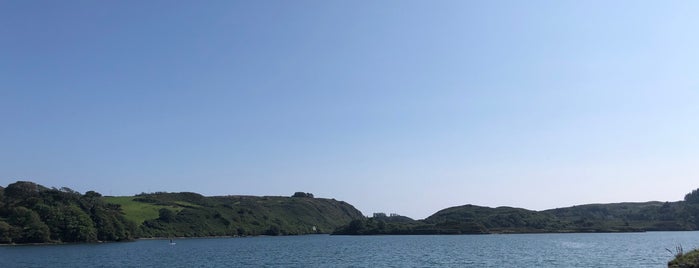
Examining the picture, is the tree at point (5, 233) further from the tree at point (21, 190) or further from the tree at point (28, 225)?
the tree at point (21, 190)

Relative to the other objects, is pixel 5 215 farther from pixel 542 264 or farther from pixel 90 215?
pixel 542 264

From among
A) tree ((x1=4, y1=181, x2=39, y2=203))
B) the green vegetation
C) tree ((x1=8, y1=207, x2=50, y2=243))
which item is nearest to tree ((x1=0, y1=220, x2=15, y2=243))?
tree ((x1=8, y1=207, x2=50, y2=243))

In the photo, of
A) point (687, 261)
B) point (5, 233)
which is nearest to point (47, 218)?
point (5, 233)

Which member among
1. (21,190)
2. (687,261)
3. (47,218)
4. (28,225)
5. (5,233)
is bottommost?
(687,261)

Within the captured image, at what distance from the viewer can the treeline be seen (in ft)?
540

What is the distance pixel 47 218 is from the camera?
176m

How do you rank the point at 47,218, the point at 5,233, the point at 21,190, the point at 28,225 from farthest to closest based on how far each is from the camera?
the point at 21,190 → the point at 47,218 → the point at 28,225 → the point at 5,233

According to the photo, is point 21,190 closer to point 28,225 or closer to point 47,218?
point 47,218

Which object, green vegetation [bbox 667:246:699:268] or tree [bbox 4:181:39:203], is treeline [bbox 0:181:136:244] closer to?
tree [bbox 4:181:39:203]

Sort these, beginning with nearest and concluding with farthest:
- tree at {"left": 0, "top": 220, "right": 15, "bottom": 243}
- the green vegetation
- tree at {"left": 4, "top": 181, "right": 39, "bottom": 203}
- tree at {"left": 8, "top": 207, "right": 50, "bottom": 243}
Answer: the green vegetation
tree at {"left": 0, "top": 220, "right": 15, "bottom": 243}
tree at {"left": 8, "top": 207, "right": 50, "bottom": 243}
tree at {"left": 4, "top": 181, "right": 39, "bottom": 203}

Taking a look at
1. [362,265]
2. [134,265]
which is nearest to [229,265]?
[134,265]

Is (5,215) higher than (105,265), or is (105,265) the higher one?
(5,215)

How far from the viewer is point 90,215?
197 metres

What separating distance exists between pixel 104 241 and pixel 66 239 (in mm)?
15614
